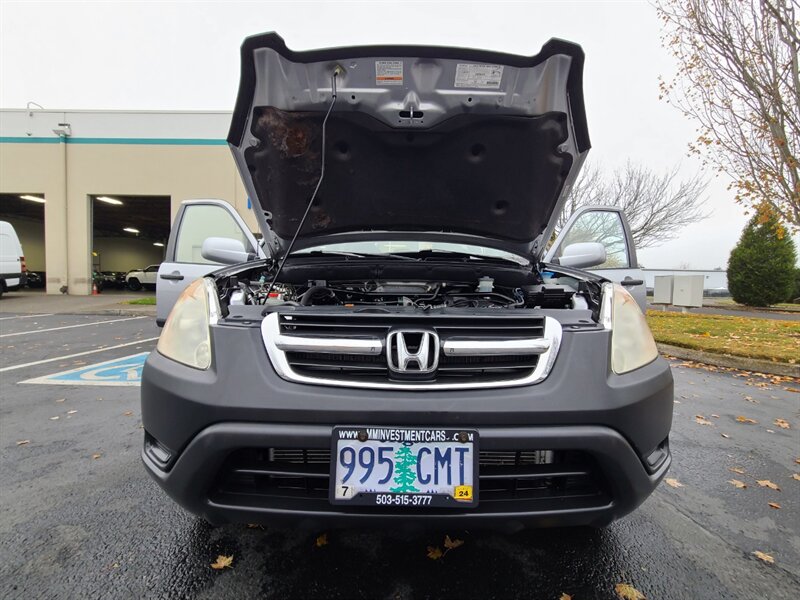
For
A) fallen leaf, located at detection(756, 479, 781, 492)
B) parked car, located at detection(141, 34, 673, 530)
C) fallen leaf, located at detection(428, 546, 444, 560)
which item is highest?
parked car, located at detection(141, 34, 673, 530)

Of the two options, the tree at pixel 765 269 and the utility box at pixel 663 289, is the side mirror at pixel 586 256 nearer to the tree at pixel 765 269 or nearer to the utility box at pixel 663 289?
the utility box at pixel 663 289

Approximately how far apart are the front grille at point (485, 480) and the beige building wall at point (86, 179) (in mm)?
14353

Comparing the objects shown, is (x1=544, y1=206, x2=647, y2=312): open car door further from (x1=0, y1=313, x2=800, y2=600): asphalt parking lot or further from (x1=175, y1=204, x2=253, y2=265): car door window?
(x1=175, y1=204, x2=253, y2=265): car door window

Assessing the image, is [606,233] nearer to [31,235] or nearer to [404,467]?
[404,467]

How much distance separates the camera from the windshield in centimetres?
243

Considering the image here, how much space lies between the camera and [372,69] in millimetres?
1671

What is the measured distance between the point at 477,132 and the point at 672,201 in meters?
19.6

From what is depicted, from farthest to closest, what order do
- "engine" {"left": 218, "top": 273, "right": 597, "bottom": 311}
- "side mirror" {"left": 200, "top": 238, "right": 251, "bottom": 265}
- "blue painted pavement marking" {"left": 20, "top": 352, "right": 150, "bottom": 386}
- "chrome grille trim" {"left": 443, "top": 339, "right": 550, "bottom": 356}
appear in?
"blue painted pavement marking" {"left": 20, "top": 352, "right": 150, "bottom": 386} < "side mirror" {"left": 200, "top": 238, "right": 251, "bottom": 265} < "engine" {"left": 218, "top": 273, "right": 597, "bottom": 311} < "chrome grille trim" {"left": 443, "top": 339, "right": 550, "bottom": 356}

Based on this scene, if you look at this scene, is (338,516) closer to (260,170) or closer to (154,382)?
(154,382)

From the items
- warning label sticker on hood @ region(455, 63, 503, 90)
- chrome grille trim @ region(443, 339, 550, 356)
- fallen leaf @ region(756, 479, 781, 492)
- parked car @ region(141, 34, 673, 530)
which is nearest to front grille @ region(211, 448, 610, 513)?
parked car @ region(141, 34, 673, 530)

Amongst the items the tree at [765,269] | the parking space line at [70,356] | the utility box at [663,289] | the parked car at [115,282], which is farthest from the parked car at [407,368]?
the parked car at [115,282]

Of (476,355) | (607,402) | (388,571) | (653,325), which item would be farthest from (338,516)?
(653,325)

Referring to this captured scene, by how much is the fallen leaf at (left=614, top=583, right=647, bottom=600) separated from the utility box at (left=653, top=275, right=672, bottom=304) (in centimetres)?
1498

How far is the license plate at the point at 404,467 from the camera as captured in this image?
3.84 ft
